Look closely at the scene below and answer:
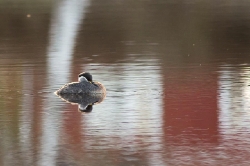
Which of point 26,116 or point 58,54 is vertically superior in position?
point 26,116

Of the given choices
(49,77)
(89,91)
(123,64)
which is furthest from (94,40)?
(89,91)

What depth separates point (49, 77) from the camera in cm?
1834

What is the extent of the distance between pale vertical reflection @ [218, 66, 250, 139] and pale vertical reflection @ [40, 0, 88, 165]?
2352mm

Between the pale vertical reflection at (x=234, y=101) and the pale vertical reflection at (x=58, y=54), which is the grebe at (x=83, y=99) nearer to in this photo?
the pale vertical reflection at (x=58, y=54)

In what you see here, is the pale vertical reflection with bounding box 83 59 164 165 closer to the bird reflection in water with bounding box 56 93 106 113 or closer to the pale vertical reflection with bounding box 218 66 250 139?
the bird reflection in water with bounding box 56 93 106 113

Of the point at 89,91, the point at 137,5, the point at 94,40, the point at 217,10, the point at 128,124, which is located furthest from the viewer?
the point at 137,5

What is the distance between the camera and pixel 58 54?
76.4 ft

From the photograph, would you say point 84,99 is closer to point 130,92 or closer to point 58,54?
point 130,92

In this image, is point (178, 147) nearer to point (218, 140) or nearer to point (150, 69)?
point (218, 140)

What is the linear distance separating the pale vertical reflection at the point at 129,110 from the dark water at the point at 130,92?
0.05 ft

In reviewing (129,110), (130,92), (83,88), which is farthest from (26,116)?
(130,92)

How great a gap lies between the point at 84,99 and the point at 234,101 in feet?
8.43

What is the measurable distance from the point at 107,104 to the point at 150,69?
4.36 metres

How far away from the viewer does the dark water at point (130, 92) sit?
11.2m
